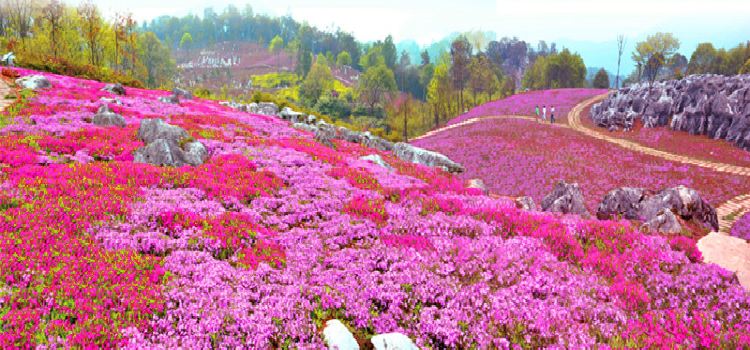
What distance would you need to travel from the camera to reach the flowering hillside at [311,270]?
6590mm

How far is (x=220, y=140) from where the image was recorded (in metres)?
22.8

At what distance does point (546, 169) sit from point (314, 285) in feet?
110

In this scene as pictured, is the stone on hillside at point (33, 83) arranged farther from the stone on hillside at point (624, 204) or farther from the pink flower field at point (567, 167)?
the stone on hillside at point (624, 204)

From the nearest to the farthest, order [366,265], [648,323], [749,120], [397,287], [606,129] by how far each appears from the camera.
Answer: [648,323]
[397,287]
[366,265]
[749,120]
[606,129]

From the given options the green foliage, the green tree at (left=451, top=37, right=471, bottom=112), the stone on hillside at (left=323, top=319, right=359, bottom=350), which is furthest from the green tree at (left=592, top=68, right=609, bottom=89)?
the stone on hillside at (left=323, top=319, right=359, bottom=350)

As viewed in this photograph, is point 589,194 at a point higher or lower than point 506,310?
lower

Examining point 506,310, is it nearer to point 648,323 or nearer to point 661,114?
point 648,323

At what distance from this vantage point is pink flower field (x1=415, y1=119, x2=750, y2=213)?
31312 millimetres

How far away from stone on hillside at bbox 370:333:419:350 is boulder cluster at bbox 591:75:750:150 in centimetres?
4879

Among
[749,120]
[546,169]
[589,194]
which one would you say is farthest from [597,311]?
[749,120]

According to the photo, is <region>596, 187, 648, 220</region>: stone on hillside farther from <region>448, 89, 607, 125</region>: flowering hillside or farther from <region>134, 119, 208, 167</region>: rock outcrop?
<region>448, 89, 607, 125</region>: flowering hillside

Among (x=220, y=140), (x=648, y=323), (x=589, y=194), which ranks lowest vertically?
(x=589, y=194)

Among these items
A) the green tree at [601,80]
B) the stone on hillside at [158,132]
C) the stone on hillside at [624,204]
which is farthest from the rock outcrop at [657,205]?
the green tree at [601,80]

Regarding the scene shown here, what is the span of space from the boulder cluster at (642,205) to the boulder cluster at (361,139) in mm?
13690
